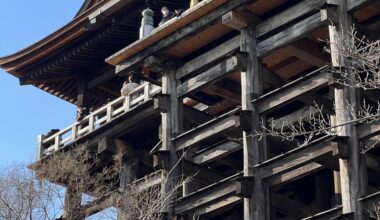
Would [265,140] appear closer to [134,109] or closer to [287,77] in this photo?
[287,77]

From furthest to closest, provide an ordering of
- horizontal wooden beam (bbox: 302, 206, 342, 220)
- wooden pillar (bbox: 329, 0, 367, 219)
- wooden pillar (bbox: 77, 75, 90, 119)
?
wooden pillar (bbox: 77, 75, 90, 119) < horizontal wooden beam (bbox: 302, 206, 342, 220) < wooden pillar (bbox: 329, 0, 367, 219)

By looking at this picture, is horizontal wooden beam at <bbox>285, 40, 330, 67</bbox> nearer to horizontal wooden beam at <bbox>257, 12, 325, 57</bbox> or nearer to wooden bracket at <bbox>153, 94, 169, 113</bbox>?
horizontal wooden beam at <bbox>257, 12, 325, 57</bbox>

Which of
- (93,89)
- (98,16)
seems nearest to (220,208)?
(98,16)

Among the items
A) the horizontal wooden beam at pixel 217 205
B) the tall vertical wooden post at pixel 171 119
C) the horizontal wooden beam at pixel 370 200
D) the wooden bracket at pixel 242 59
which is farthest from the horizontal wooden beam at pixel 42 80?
the horizontal wooden beam at pixel 370 200

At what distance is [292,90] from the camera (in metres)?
19.4

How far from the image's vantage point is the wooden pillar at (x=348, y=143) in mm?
17156

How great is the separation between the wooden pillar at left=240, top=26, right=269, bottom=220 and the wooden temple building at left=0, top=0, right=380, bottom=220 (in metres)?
0.02

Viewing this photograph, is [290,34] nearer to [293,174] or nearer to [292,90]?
[292,90]

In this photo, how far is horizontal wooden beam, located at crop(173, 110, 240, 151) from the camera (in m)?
20.4

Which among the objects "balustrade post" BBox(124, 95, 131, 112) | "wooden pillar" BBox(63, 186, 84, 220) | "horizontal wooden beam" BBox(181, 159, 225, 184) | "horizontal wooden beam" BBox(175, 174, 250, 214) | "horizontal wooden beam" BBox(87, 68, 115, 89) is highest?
"horizontal wooden beam" BBox(87, 68, 115, 89)

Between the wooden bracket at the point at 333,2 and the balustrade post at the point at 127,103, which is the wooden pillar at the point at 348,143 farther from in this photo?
the balustrade post at the point at 127,103

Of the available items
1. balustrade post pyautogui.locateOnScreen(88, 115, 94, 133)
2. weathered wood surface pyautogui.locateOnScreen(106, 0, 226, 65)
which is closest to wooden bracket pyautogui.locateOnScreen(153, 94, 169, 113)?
weathered wood surface pyautogui.locateOnScreen(106, 0, 226, 65)

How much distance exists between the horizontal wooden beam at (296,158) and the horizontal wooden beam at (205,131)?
125 cm

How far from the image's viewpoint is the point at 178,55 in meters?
22.5
